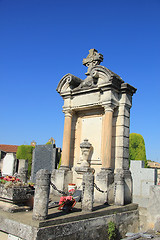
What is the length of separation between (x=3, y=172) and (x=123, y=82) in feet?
28.4

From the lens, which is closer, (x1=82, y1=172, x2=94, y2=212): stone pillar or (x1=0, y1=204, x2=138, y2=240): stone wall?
(x1=0, y1=204, x2=138, y2=240): stone wall

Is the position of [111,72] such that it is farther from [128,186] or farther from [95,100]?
[128,186]

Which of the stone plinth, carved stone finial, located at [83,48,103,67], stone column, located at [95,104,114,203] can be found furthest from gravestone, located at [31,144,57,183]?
carved stone finial, located at [83,48,103,67]

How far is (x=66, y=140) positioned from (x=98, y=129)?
1372mm

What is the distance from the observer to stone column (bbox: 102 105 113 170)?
7.99 meters

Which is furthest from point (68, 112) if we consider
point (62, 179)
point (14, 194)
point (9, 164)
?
point (9, 164)

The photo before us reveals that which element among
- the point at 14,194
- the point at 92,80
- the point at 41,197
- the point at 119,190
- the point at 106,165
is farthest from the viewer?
the point at 92,80

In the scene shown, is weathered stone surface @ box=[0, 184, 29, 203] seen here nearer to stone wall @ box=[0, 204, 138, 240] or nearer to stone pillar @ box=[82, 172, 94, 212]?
stone wall @ box=[0, 204, 138, 240]

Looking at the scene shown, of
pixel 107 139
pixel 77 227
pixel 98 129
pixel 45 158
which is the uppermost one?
pixel 98 129

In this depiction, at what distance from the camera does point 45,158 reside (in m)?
11.5

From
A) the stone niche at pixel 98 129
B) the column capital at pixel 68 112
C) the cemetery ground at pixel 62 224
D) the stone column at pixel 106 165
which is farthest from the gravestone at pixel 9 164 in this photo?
the cemetery ground at pixel 62 224

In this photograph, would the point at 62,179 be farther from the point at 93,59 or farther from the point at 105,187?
the point at 93,59

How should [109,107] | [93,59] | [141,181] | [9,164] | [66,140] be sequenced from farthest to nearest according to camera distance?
1. [9,164]
2. [93,59]
3. [66,140]
4. [141,181]
5. [109,107]

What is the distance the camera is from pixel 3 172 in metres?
13.3
